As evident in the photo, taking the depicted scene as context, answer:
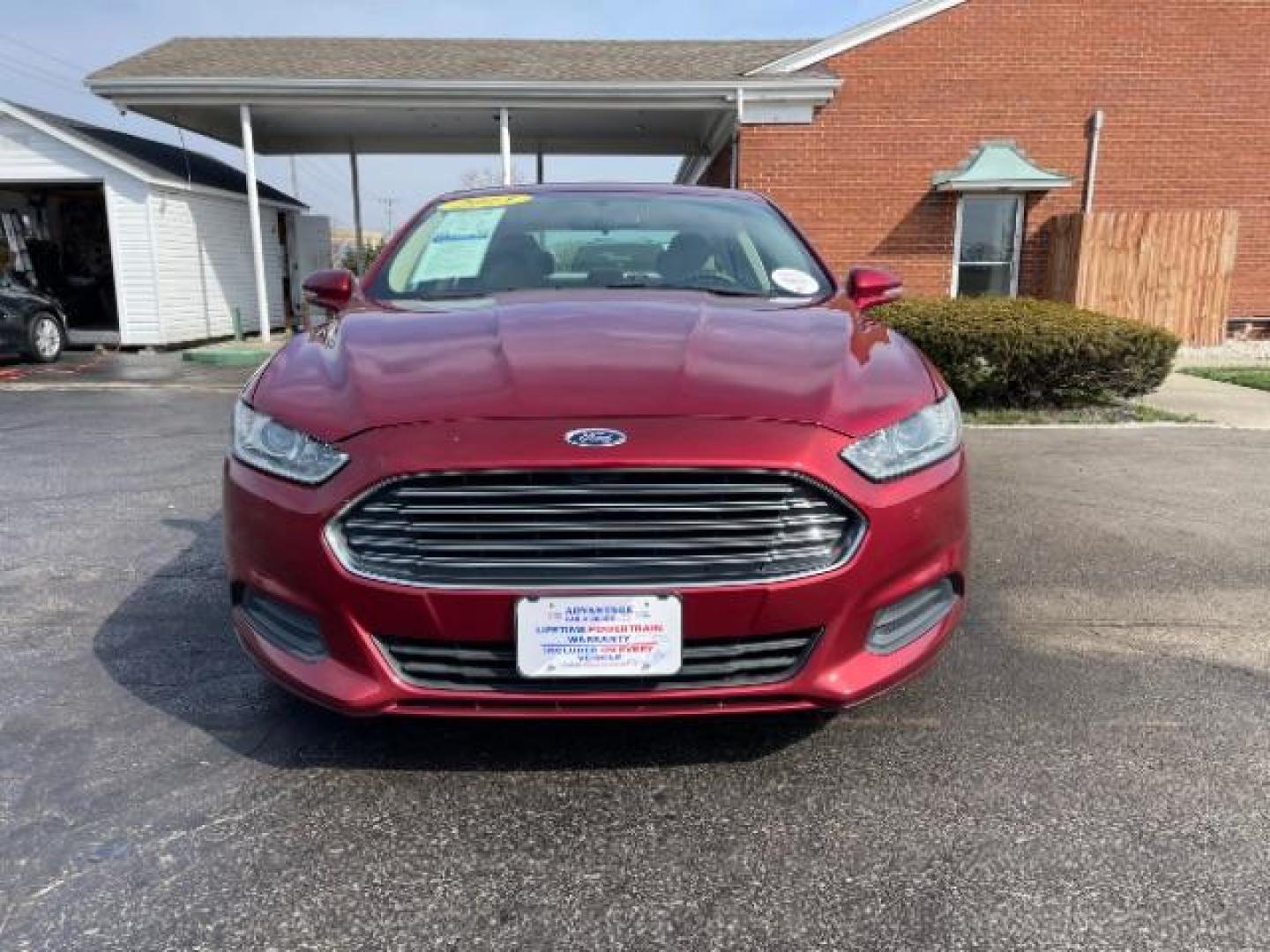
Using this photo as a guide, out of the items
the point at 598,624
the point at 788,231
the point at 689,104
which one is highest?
the point at 689,104

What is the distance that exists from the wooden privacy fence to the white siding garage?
12.6 meters

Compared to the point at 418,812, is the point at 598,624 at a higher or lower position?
higher

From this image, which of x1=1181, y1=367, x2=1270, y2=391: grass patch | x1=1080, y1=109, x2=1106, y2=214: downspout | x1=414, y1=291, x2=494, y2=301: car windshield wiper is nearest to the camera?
x1=414, y1=291, x2=494, y2=301: car windshield wiper

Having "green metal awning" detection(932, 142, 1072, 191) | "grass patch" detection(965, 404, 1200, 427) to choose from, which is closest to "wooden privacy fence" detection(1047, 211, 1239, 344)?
"green metal awning" detection(932, 142, 1072, 191)

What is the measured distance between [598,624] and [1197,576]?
10.1 feet

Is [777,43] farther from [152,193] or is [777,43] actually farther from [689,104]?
[152,193]

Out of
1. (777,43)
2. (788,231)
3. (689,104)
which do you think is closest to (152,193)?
(689,104)

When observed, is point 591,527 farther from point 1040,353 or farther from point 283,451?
point 1040,353

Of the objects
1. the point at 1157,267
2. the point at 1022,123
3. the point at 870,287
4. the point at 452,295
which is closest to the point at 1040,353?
the point at 870,287

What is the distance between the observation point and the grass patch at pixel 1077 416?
743 centimetres

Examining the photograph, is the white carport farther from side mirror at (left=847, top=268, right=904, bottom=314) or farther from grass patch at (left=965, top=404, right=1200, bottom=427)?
side mirror at (left=847, top=268, right=904, bottom=314)

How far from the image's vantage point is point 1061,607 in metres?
3.58

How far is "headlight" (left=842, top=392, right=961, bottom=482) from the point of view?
2.14 metres

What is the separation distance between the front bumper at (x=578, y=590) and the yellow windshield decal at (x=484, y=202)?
1.91 metres
